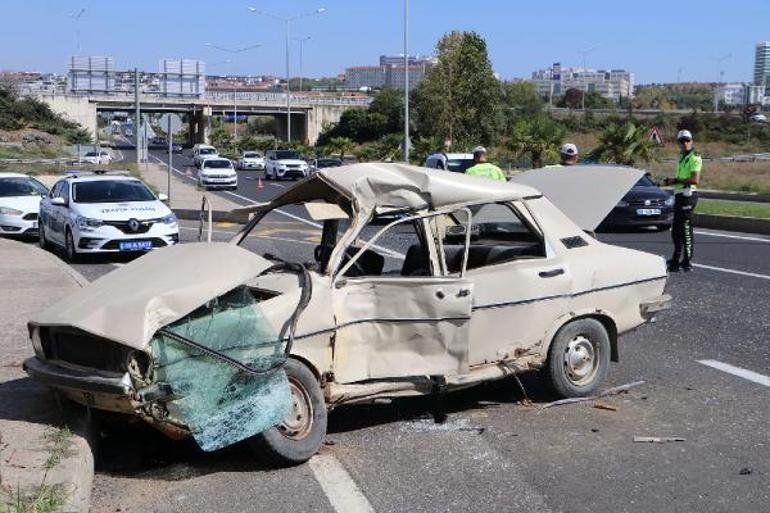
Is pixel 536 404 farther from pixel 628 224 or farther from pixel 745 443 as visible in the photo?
pixel 628 224

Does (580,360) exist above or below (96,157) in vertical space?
below

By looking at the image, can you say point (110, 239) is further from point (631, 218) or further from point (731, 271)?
point (631, 218)

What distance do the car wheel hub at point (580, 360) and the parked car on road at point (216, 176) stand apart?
3742 cm

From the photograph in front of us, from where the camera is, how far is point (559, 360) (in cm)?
662

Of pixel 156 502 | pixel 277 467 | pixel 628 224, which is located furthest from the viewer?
pixel 628 224

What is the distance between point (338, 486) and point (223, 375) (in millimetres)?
887

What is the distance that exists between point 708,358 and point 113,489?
5319mm

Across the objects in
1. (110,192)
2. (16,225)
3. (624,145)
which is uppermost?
(624,145)

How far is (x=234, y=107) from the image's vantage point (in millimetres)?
112312

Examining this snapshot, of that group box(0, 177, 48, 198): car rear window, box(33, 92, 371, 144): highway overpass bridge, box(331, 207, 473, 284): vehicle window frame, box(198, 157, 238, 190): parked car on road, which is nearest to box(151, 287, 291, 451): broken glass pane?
box(331, 207, 473, 284): vehicle window frame

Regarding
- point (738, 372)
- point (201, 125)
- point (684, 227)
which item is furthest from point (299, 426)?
point (201, 125)

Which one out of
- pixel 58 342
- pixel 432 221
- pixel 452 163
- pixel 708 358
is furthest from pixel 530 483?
pixel 452 163

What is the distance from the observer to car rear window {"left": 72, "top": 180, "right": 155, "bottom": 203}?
1622 cm

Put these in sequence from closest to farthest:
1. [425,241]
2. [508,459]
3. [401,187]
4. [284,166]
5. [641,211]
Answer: [508,459]
[401,187]
[425,241]
[641,211]
[284,166]
